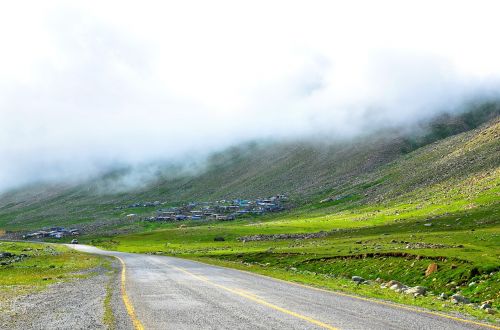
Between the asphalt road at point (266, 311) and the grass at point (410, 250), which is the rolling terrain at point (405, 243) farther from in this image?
the asphalt road at point (266, 311)

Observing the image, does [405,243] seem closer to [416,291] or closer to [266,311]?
[416,291]

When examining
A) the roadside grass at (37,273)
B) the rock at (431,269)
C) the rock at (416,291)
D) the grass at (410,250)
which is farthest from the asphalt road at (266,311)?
the rock at (431,269)

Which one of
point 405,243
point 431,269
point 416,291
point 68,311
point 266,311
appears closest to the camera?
point 266,311

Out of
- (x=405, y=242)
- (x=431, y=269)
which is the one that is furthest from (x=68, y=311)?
(x=405, y=242)

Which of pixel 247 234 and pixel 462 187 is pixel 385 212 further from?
pixel 247 234

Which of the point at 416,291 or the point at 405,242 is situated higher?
the point at 416,291

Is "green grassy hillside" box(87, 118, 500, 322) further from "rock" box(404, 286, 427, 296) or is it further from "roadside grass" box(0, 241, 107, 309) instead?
"roadside grass" box(0, 241, 107, 309)

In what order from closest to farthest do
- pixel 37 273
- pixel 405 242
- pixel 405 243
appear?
1. pixel 37 273
2. pixel 405 243
3. pixel 405 242

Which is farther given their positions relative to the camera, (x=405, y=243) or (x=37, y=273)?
(x=405, y=243)

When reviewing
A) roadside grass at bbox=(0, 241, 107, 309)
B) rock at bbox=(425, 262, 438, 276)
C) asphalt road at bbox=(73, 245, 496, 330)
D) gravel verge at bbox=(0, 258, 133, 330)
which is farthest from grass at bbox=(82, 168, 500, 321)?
roadside grass at bbox=(0, 241, 107, 309)

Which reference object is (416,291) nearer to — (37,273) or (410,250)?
(410,250)

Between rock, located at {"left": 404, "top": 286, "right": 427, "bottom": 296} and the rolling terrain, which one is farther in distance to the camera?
the rolling terrain

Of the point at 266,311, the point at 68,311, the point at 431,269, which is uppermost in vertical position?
the point at 68,311

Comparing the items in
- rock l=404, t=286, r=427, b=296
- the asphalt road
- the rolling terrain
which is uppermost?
the asphalt road
